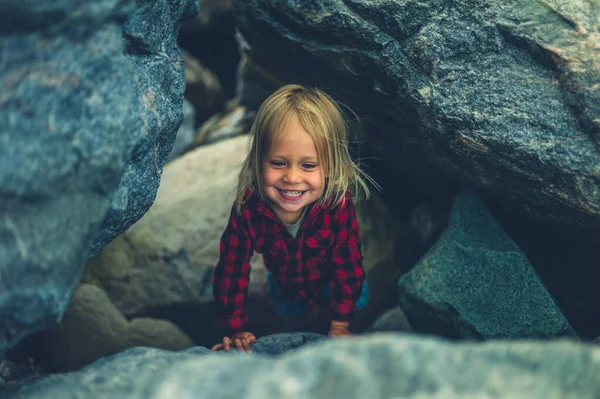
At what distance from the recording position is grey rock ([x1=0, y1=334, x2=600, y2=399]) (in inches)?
53.6

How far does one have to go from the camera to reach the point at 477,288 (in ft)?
8.76

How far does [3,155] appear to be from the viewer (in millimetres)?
1667

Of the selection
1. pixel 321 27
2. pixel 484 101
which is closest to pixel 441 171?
pixel 484 101

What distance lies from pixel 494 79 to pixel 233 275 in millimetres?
1563

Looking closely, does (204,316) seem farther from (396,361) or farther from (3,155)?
(396,361)

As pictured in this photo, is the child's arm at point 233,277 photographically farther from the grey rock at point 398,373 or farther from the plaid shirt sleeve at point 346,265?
the grey rock at point 398,373

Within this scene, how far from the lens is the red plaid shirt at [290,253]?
2918 millimetres

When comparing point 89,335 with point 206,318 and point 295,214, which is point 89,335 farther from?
point 295,214

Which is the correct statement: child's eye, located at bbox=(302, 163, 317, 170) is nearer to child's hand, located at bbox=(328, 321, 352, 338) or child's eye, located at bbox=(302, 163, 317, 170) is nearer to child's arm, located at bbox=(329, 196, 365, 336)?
child's arm, located at bbox=(329, 196, 365, 336)

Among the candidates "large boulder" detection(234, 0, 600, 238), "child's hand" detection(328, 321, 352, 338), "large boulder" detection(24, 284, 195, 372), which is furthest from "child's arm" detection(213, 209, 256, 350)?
"large boulder" detection(234, 0, 600, 238)

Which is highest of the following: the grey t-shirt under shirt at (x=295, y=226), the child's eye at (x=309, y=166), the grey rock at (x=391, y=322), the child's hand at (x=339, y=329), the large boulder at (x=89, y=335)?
the child's eye at (x=309, y=166)

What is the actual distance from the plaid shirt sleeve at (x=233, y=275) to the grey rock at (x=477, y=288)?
818mm

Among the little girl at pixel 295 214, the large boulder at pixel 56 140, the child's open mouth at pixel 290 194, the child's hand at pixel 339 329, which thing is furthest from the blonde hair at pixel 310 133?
the large boulder at pixel 56 140

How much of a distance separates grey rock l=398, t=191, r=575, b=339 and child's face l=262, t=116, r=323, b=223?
69 cm
